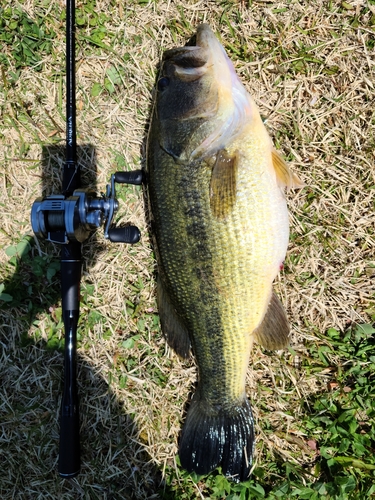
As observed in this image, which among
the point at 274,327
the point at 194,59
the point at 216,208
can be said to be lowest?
the point at 274,327

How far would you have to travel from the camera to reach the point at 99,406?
269 cm

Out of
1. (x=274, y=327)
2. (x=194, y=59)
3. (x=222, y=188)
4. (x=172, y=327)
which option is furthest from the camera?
(x=172, y=327)

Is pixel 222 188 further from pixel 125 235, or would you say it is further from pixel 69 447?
pixel 69 447

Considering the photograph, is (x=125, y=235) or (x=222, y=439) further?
(x=222, y=439)

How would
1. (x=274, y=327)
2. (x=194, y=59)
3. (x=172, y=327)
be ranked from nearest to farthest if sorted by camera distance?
1. (x=194, y=59)
2. (x=274, y=327)
3. (x=172, y=327)

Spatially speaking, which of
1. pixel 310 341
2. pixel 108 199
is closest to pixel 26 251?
pixel 108 199

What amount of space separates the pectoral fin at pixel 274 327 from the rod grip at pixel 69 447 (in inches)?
50.8

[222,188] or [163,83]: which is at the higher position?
[163,83]

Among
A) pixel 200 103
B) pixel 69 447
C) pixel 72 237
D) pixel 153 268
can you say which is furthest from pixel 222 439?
pixel 200 103

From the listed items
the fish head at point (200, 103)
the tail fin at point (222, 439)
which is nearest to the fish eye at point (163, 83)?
the fish head at point (200, 103)

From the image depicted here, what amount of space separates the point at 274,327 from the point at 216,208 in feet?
2.64

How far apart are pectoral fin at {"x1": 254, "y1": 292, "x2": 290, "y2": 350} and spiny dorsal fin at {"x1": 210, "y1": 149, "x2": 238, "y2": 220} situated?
2.09ft

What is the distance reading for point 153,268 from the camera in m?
2.67

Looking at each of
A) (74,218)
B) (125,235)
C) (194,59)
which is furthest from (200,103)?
(74,218)
